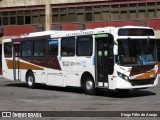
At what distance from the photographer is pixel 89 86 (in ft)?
67.1

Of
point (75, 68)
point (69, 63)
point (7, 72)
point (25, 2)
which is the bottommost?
point (7, 72)

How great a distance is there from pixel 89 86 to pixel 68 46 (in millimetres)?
2525

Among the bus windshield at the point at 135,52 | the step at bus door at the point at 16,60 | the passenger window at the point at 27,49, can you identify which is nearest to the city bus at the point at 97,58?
the bus windshield at the point at 135,52

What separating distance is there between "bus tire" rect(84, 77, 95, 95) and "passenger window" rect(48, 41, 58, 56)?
9.76 ft

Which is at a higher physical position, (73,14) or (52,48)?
(73,14)

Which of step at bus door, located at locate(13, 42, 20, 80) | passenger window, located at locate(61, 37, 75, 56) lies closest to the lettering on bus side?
passenger window, located at locate(61, 37, 75, 56)

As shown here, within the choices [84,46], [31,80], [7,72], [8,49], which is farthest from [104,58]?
[7,72]

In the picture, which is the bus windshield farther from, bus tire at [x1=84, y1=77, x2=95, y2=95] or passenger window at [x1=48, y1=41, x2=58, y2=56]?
passenger window at [x1=48, y1=41, x2=58, y2=56]

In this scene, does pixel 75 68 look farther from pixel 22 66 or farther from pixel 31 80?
pixel 22 66

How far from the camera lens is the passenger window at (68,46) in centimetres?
2157

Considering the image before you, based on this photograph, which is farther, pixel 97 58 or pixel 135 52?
pixel 97 58

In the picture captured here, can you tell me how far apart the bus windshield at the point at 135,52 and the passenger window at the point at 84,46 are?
1.84 meters

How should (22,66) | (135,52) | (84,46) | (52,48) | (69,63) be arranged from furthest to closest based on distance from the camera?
(22,66) < (52,48) < (69,63) < (84,46) < (135,52)

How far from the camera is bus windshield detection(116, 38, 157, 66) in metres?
18.8
